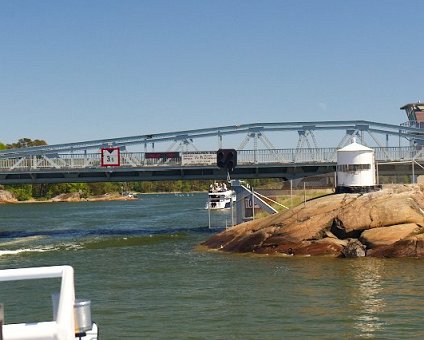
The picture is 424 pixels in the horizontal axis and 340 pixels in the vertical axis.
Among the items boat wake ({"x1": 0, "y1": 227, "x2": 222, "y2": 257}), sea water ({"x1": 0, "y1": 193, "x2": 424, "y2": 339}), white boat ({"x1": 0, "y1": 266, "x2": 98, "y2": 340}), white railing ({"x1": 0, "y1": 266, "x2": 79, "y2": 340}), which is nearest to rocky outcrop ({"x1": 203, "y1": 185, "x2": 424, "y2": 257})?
sea water ({"x1": 0, "y1": 193, "x2": 424, "y2": 339})

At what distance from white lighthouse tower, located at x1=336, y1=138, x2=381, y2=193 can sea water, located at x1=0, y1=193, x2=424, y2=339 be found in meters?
8.66

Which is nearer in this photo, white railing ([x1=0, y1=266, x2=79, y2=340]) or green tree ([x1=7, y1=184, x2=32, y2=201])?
white railing ([x1=0, y1=266, x2=79, y2=340])

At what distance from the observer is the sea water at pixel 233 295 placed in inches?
782

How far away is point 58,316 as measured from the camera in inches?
384

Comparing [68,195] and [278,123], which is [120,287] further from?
[68,195]

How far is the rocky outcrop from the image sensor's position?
1423 inches

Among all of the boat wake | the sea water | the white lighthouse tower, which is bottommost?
the sea water

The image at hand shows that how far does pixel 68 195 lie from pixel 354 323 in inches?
7181

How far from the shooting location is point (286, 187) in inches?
1890

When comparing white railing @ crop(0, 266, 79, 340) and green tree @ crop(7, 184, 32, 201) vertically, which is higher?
green tree @ crop(7, 184, 32, 201)

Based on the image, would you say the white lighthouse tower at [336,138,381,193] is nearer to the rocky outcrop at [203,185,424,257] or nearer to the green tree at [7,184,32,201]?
the rocky outcrop at [203,185,424,257]

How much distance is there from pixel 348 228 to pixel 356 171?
256 inches

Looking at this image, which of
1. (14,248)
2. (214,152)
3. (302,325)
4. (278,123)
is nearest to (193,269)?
(302,325)

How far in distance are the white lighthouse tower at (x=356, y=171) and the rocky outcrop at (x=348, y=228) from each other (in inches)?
62.0
